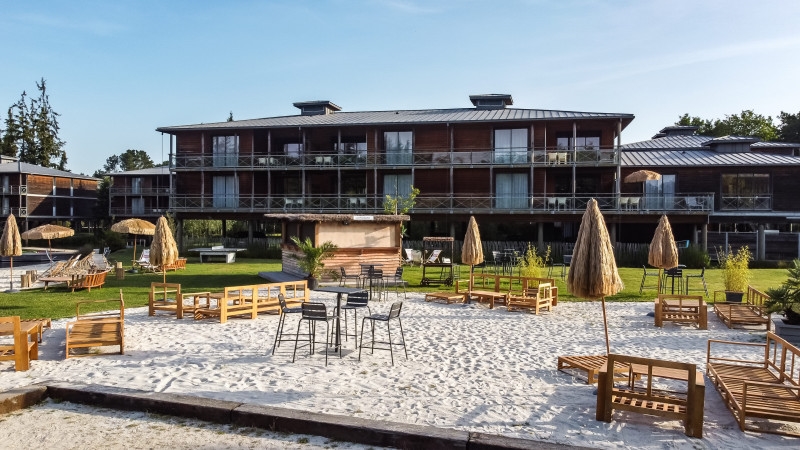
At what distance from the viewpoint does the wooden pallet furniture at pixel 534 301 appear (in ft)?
45.5

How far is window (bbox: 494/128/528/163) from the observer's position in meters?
30.9

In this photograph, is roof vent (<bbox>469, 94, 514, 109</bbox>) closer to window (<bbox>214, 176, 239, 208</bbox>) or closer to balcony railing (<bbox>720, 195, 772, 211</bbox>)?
balcony railing (<bbox>720, 195, 772, 211</bbox>)

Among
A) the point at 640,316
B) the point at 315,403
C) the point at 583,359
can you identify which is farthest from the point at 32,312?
the point at 640,316

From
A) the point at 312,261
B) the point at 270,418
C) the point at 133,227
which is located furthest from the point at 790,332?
the point at 133,227

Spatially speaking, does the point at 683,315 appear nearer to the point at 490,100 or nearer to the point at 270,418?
the point at 270,418

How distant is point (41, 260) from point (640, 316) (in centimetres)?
3069

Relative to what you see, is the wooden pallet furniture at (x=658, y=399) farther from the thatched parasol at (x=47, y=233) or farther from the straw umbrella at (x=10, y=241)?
the thatched parasol at (x=47, y=233)

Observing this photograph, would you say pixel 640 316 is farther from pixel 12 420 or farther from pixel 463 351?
pixel 12 420

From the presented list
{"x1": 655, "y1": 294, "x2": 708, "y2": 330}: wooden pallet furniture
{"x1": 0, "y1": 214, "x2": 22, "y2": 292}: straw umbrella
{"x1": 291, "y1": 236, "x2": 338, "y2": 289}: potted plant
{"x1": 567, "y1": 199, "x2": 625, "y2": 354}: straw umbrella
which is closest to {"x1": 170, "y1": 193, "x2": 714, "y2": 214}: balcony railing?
{"x1": 291, "y1": 236, "x2": 338, "y2": 289}: potted plant

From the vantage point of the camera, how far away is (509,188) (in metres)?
31.7

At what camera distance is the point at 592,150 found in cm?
2981

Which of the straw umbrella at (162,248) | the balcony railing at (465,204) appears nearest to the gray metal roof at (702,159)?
the balcony railing at (465,204)

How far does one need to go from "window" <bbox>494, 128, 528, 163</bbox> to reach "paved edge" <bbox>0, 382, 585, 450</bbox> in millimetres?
26326

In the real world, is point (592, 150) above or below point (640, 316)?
above
